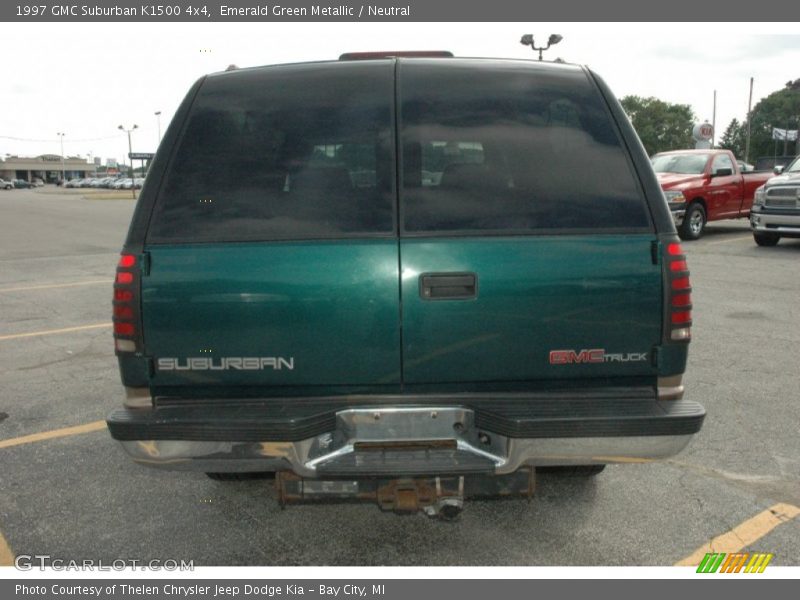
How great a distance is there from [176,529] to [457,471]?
1.51m

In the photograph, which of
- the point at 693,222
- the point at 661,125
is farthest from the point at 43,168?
the point at 693,222

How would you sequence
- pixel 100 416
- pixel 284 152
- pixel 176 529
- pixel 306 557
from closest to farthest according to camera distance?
pixel 284 152, pixel 306 557, pixel 176 529, pixel 100 416

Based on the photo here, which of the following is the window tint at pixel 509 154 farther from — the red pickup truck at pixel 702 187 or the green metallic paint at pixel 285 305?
the red pickup truck at pixel 702 187

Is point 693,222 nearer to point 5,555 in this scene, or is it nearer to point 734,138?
point 5,555

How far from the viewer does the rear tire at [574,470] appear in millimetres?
3342

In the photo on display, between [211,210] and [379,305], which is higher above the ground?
[211,210]

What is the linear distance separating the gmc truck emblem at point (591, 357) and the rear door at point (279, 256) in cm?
63

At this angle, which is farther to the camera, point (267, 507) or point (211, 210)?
point (267, 507)

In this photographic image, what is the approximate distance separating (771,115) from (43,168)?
139 metres

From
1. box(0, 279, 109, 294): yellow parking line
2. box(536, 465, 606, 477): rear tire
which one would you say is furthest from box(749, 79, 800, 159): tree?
box(536, 465, 606, 477): rear tire

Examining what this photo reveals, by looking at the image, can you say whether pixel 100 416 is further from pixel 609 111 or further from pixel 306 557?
pixel 609 111

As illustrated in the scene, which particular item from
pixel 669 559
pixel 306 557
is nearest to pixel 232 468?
pixel 306 557

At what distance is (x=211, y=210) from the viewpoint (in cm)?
277

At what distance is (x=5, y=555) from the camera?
3131 mm
